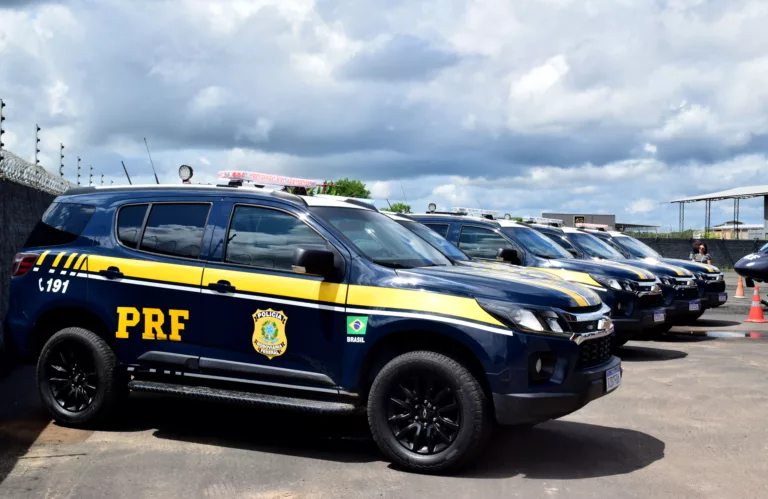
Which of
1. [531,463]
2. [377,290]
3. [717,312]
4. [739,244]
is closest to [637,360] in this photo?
[531,463]

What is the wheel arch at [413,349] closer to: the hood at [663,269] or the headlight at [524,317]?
the headlight at [524,317]

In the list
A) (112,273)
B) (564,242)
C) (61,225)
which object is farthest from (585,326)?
(564,242)

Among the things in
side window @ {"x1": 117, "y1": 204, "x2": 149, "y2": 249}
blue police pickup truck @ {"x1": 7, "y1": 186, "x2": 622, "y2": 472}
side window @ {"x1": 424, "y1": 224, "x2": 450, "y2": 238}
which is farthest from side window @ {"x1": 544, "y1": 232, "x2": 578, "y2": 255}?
side window @ {"x1": 117, "y1": 204, "x2": 149, "y2": 249}

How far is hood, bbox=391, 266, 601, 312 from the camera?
558 centimetres

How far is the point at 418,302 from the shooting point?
5.65 m

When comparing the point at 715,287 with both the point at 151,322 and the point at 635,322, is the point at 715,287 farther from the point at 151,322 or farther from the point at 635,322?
the point at 151,322

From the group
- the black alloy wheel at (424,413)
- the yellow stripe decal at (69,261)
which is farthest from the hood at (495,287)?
the yellow stripe decal at (69,261)

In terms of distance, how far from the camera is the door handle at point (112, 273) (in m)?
6.66

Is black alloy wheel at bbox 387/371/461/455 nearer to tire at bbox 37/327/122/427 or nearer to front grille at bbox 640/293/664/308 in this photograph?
tire at bbox 37/327/122/427

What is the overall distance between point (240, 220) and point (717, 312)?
15.7 meters

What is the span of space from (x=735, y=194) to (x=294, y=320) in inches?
2069

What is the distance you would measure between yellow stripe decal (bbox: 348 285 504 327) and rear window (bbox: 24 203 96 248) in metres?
2.64

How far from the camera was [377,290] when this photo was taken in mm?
5781

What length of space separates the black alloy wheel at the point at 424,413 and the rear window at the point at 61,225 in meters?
3.16
